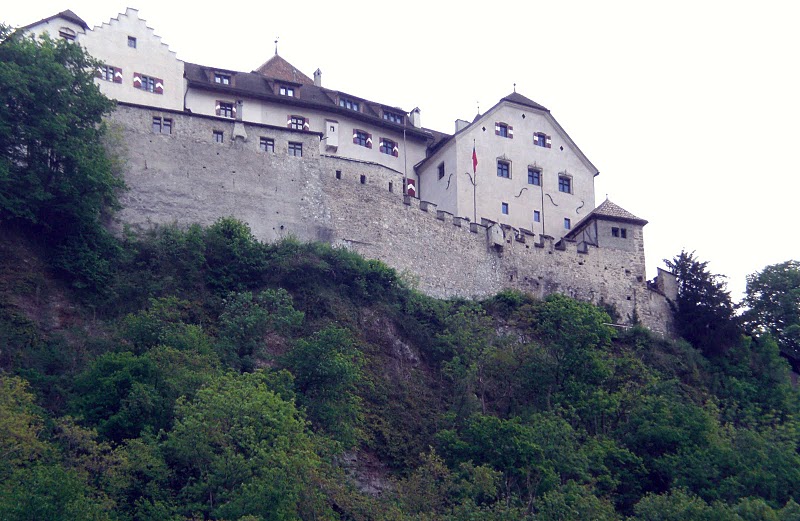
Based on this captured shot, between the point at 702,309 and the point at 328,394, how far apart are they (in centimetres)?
2097

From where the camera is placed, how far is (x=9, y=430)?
3294 centimetres

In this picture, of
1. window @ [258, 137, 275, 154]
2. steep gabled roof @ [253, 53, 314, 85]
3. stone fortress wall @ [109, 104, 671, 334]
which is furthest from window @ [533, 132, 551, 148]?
window @ [258, 137, 275, 154]

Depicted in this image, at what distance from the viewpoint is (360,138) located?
57.8 metres

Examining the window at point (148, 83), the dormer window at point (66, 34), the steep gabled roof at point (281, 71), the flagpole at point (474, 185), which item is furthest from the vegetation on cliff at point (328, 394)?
the steep gabled roof at point (281, 71)

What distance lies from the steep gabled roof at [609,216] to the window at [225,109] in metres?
15.8

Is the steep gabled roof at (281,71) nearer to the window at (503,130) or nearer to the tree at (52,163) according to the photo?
the window at (503,130)

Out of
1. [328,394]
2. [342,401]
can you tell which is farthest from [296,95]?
[342,401]

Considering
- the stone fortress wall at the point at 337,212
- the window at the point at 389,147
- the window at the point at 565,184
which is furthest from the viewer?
the window at the point at 565,184

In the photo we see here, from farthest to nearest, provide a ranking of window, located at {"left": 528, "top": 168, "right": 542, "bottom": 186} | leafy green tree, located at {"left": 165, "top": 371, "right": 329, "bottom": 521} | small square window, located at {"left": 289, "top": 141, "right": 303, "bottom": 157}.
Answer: window, located at {"left": 528, "top": 168, "right": 542, "bottom": 186}
small square window, located at {"left": 289, "top": 141, "right": 303, "bottom": 157}
leafy green tree, located at {"left": 165, "top": 371, "right": 329, "bottom": 521}

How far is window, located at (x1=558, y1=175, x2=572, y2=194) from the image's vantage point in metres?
60.1

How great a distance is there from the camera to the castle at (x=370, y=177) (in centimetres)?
4900

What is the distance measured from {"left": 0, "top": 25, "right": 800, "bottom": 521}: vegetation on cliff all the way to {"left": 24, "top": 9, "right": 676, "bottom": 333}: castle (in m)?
1.76

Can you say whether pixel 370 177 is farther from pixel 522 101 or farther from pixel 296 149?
pixel 522 101

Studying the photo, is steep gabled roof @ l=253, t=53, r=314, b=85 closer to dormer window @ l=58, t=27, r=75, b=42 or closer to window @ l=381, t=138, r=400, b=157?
window @ l=381, t=138, r=400, b=157
